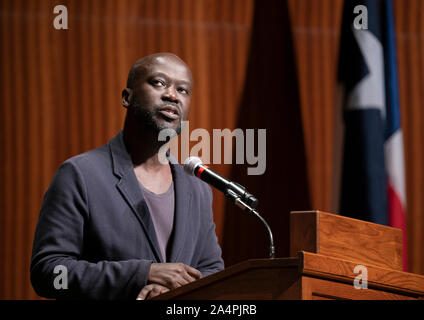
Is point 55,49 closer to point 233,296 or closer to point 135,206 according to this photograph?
point 135,206

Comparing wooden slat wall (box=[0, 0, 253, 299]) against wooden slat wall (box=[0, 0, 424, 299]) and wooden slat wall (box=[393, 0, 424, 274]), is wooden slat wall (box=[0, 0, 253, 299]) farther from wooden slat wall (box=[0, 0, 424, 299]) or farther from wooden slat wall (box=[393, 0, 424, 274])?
wooden slat wall (box=[393, 0, 424, 274])

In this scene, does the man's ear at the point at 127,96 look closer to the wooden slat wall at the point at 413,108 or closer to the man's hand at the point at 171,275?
the man's hand at the point at 171,275

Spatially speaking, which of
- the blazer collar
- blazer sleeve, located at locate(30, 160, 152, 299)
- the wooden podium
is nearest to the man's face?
the blazer collar

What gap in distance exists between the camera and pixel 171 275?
180 centimetres

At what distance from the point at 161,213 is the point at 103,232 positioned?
0.23m

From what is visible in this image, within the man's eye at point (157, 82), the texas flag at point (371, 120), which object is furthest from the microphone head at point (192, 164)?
the texas flag at point (371, 120)

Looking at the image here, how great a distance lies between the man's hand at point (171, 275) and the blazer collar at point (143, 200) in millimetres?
227

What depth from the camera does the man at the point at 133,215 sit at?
189 centimetres

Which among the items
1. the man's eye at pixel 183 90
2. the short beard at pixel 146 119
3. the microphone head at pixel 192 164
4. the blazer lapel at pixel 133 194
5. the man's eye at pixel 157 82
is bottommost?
the blazer lapel at pixel 133 194

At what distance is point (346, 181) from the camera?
9.77ft

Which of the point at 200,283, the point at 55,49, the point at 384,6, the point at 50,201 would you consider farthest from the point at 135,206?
the point at 384,6

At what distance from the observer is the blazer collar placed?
2.09m

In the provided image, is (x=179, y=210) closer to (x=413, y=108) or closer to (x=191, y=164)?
(x=191, y=164)

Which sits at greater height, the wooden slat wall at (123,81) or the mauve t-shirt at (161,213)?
the wooden slat wall at (123,81)
